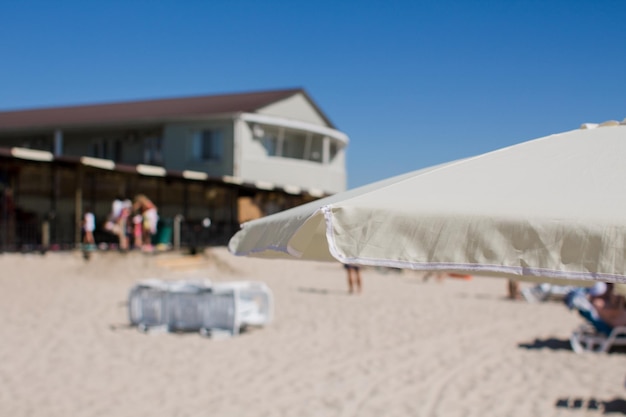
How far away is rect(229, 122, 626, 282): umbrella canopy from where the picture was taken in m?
2.49

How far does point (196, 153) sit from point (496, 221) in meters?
25.4

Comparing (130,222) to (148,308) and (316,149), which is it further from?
(316,149)

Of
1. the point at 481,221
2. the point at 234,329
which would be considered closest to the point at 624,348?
the point at 234,329

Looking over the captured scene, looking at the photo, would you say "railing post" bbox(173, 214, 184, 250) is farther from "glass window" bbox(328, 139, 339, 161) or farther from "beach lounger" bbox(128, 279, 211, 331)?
"beach lounger" bbox(128, 279, 211, 331)

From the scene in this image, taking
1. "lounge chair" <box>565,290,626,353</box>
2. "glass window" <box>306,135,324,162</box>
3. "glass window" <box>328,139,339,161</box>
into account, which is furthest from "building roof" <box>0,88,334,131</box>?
"lounge chair" <box>565,290,626,353</box>

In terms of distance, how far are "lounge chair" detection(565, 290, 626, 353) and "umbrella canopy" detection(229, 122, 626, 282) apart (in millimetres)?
7476

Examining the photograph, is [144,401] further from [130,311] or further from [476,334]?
[476,334]

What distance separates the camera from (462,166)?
134 inches

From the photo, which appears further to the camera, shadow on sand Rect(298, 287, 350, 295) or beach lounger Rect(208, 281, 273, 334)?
shadow on sand Rect(298, 287, 350, 295)

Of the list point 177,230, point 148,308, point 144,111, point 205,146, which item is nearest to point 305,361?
point 148,308

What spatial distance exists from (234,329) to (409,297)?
6.89 m

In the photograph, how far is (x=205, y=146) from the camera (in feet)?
89.7

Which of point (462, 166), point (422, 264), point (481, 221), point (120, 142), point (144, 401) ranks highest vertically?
point (120, 142)

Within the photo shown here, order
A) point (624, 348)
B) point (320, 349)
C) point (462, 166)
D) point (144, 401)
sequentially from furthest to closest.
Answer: point (624, 348) → point (320, 349) → point (144, 401) → point (462, 166)
